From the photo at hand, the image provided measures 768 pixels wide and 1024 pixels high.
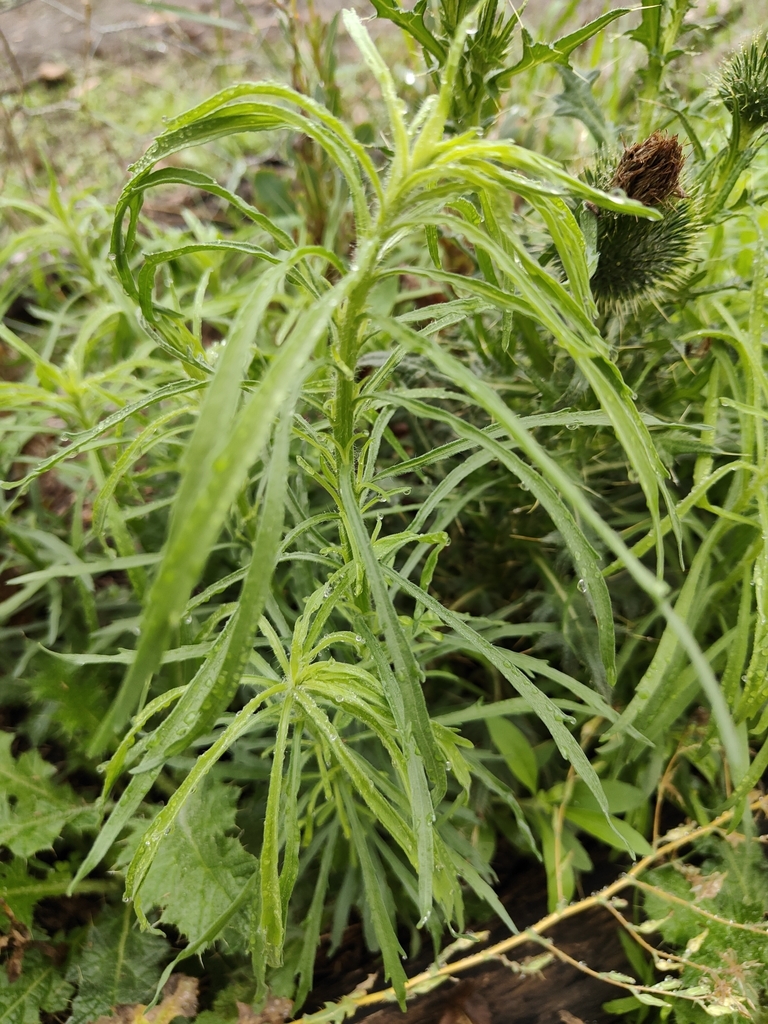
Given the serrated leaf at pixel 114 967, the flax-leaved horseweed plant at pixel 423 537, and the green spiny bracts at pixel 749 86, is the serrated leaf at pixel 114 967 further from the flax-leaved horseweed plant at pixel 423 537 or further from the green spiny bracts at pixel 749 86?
the green spiny bracts at pixel 749 86

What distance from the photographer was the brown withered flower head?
0.92 m

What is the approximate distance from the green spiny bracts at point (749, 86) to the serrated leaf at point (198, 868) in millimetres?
1344

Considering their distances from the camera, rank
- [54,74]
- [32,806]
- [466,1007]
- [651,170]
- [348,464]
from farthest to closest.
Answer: [54,74], [32,806], [466,1007], [651,170], [348,464]

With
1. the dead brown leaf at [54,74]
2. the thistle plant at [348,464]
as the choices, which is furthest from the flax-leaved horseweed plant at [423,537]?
the dead brown leaf at [54,74]

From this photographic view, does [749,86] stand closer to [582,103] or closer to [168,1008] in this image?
[582,103]

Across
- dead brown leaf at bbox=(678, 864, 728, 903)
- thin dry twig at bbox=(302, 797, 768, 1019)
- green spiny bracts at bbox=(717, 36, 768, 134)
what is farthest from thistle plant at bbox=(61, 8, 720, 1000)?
green spiny bracts at bbox=(717, 36, 768, 134)

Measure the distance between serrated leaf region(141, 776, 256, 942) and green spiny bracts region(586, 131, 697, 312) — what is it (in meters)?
1.05

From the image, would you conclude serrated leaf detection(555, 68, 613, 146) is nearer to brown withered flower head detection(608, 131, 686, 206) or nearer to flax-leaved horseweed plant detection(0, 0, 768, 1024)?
flax-leaved horseweed plant detection(0, 0, 768, 1024)

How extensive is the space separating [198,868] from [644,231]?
120 centimetres

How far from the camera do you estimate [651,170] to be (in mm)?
927

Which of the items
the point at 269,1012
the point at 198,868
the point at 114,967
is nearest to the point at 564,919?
the point at 269,1012

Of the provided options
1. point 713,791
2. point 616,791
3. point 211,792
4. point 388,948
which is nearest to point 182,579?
point 388,948

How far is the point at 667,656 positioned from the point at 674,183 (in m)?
0.68

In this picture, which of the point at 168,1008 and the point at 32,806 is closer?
the point at 168,1008
